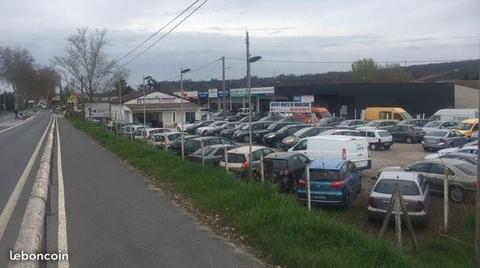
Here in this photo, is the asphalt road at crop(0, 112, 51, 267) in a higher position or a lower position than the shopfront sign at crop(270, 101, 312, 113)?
lower

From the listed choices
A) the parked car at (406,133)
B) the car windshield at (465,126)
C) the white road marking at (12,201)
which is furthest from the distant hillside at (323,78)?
the white road marking at (12,201)

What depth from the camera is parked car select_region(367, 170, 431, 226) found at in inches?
578

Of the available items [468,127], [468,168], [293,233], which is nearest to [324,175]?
[468,168]

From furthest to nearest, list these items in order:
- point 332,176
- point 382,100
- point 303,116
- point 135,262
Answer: point 382,100 → point 303,116 → point 332,176 → point 135,262

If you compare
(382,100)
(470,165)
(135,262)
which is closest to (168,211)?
(135,262)

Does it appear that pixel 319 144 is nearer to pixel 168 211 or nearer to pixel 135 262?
pixel 168 211

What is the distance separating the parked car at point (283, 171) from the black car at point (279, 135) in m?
19.4

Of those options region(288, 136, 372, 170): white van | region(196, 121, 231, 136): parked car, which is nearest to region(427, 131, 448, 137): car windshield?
region(288, 136, 372, 170): white van

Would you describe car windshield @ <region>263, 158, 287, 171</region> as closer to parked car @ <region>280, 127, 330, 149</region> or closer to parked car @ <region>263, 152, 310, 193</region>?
parked car @ <region>263, 152, 310, 193</region>

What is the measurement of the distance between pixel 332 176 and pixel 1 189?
928cm

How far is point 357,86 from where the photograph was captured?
70125 mm

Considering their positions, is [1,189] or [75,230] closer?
[75,230]

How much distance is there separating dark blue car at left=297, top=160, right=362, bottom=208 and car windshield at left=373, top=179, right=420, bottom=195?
49.7 inches

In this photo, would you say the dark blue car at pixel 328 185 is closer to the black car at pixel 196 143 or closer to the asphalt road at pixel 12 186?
the asphalt road at pixel 12 186
